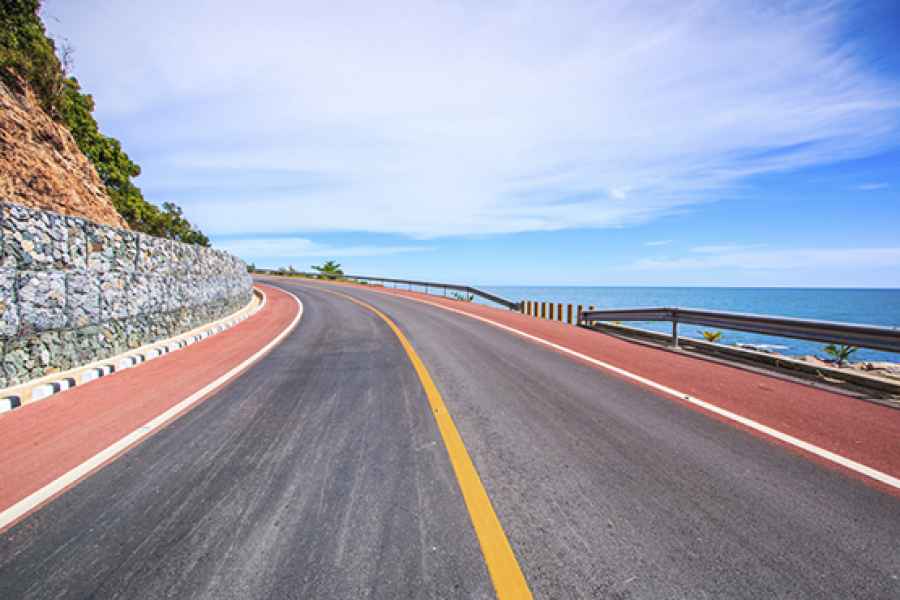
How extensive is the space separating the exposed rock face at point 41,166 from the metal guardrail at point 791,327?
1506cm

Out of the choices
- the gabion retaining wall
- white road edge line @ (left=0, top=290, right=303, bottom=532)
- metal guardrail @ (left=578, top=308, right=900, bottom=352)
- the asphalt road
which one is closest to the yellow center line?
the asphalt road

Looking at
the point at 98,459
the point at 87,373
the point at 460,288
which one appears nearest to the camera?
the point at 98,459

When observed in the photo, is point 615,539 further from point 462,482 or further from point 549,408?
point 549,408

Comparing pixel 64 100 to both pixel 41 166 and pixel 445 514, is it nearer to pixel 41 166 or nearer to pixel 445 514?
pixel 41 166

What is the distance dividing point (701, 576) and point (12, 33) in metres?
20.5

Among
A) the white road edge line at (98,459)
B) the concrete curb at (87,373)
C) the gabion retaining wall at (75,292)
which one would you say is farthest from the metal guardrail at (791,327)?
the gabion retaining wall at (75,292)

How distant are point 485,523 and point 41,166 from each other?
1419 cm

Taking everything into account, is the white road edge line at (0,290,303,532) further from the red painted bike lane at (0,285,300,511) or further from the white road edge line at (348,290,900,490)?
the white road edge line at (348,290,900,490)

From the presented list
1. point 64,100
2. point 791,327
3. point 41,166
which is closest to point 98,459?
point 791,327

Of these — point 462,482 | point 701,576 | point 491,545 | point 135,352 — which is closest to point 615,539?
point 701,576

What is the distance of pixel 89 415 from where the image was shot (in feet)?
15.3

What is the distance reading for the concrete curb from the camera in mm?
5121

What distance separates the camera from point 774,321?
7.57 meters

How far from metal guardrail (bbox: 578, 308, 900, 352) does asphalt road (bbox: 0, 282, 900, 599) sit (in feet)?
12.6
